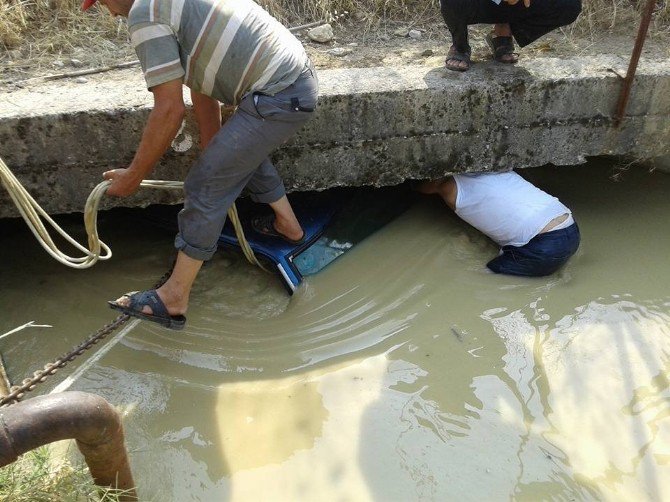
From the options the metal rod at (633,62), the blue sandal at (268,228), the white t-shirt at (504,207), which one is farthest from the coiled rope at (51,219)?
the metal rod at (633,62)

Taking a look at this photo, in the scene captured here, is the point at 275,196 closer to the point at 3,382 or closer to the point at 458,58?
the point at 458,58

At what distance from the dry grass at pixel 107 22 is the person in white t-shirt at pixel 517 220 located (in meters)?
1.43

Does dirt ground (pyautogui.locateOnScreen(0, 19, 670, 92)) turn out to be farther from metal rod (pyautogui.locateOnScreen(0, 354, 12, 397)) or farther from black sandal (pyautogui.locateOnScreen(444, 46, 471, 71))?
metal rod (pyautogui.locateOnScreen(0, 354, 12, 397))

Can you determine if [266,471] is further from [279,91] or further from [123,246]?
[123,246]

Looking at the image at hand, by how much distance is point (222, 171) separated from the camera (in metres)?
2.85

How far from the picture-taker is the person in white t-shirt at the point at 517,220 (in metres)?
3.52

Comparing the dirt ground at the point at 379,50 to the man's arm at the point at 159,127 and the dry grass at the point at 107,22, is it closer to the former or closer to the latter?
the dry grass at the point at 107,22

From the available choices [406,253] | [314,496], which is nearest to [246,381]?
[314,496]

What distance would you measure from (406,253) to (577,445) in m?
1.47

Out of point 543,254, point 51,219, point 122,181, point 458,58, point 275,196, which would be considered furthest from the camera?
point 458,58

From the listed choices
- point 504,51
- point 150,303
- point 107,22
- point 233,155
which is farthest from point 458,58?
point 107,22

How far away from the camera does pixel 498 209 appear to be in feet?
11.8

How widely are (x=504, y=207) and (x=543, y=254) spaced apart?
0.34 metres

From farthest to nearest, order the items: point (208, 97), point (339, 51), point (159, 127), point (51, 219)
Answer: point (339, 51)
point (208, 97)
point (51, 219)
point (159, 127)
